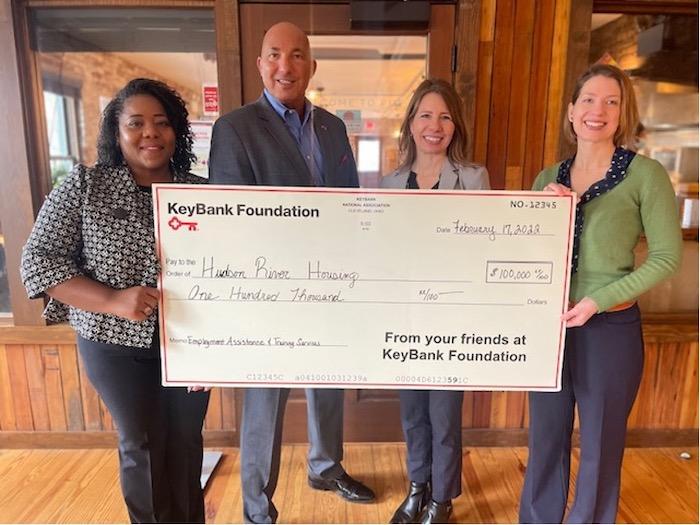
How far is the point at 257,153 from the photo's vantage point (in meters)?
1.25

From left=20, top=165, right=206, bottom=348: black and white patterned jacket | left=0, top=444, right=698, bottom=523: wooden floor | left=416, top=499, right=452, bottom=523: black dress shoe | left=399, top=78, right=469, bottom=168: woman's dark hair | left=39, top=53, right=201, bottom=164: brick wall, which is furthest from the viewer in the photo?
left=0, top=444, right=698, bottom=523: wooden floor

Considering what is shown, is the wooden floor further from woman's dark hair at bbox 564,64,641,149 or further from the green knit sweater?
woman's dark hair at bbox 564,64,641,149

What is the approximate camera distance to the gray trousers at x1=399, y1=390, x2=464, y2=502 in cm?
152

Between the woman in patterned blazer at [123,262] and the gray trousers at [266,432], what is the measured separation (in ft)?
0.74

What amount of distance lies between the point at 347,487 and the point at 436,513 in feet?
1.19

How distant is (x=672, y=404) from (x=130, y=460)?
2.18m

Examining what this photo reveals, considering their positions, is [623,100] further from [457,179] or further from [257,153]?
[257,153]

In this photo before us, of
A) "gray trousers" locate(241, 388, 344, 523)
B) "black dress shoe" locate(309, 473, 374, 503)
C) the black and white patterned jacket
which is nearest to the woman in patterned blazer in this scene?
the black and white patterned jacket

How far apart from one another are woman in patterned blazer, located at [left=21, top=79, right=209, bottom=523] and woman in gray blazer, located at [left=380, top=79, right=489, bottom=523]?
60 centimetres

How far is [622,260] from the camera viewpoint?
4.08ft

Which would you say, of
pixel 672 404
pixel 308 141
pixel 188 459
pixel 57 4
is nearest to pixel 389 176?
pixel 308 141

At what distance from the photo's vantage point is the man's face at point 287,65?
4.18ft

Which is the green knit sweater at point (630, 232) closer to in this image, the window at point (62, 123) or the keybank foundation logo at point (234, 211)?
the keybank foundation logo at point (234, 211)

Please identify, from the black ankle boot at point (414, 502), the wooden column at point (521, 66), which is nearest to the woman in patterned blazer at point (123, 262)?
the black ankle boot at point (414, 502)
